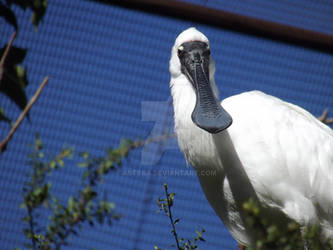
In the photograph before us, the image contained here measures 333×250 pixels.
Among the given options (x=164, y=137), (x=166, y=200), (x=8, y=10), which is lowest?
(x=164, y=137)

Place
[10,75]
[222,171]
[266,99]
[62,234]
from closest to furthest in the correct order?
1. [10,75]
2. [62,234]
3. [222,171]
4. [266,99]

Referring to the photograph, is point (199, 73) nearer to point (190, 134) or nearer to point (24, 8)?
point (190, 134)

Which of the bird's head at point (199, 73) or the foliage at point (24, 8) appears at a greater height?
the foliage at point (24, 8)

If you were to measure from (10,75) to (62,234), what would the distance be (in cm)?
80

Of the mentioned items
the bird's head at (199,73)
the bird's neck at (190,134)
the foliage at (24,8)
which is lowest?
A: the bird's neck at (190,134)

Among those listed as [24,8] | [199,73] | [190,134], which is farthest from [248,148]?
[24,8]

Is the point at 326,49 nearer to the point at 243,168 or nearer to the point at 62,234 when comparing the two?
the point at 243,168

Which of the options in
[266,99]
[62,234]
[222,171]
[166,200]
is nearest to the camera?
[166,200]

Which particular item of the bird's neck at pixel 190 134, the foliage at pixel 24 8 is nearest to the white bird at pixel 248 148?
the bird's neck at pixel 190 134

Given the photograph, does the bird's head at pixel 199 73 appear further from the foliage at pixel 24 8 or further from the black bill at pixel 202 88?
the foliage at pixel 24 8

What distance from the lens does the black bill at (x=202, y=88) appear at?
104 inches

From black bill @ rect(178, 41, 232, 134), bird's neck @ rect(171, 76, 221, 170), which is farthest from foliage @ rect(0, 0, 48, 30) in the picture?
bird's neck @ rect(171, 76, 221, 170)

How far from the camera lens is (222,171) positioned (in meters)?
2.92

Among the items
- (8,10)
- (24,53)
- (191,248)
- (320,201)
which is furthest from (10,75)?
(320,201)
